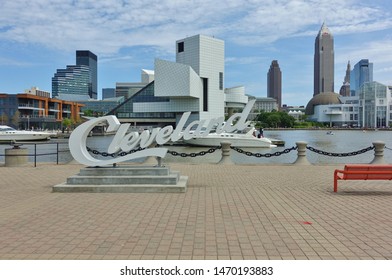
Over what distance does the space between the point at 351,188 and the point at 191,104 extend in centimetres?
10917

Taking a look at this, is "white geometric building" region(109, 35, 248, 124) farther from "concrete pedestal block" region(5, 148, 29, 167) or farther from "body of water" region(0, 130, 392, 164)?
"concrete pedestal block" region(5, 148, 29, 167)

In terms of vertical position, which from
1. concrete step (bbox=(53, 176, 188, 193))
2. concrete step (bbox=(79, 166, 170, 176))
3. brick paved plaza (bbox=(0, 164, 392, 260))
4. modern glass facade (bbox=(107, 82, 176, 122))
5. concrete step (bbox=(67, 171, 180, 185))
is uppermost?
modern glass facade (bbox=(107, 82, 176, 122))

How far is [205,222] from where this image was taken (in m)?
6.88

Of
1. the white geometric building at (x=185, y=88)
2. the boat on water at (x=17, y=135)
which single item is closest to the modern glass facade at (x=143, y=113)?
the white geometric building at (x=185, y=88)

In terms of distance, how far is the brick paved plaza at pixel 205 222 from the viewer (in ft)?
17.2

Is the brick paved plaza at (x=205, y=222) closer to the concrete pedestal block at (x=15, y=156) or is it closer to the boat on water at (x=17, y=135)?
the concrete pedestal block at (x=15, y=156)

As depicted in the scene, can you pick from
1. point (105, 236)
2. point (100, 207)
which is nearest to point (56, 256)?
point (105, 236)

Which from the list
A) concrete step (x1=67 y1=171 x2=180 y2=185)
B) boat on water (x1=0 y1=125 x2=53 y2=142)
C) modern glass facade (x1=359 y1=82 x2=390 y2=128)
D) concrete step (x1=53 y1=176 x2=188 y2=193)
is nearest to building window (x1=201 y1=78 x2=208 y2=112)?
boat on water (x1=0 y1=125 x2=53 y2=142)

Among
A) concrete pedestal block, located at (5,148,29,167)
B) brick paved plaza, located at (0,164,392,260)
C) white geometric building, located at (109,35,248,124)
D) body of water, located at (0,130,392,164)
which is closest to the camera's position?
brick paved plaza, located at (0,164,392,260)

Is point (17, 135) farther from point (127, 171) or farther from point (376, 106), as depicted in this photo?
point (376, 106)

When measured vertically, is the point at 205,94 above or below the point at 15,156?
above

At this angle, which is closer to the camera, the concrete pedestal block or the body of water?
the concrete pedestal block

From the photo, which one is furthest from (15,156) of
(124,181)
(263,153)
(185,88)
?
(185,88)

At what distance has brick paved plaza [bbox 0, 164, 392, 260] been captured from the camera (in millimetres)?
5238
